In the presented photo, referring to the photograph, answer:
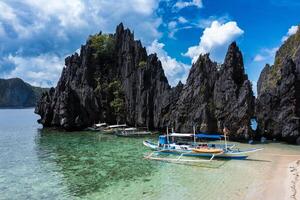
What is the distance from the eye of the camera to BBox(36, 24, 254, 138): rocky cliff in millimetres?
66688

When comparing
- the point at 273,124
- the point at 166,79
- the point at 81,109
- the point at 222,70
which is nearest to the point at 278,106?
the point at 273,124

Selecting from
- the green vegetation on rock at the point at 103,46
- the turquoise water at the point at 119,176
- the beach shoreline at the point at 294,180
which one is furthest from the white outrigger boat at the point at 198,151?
the green vegetation on rock at the point at 103,46

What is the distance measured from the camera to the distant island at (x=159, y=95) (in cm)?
6481

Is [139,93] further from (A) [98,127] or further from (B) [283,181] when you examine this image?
(B) [283,181]

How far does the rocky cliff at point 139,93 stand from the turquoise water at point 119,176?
15828mm

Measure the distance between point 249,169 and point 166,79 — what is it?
187 ft

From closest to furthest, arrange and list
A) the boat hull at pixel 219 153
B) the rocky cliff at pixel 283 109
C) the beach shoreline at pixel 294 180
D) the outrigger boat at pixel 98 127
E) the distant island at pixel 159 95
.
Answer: the beach shoreline at pixel 294 180, the boat hull at pixel 219 153, the rocky cliff at pixel 283 109, the distant island at pixel 159 95, the outrigger boat at pixel 98 127

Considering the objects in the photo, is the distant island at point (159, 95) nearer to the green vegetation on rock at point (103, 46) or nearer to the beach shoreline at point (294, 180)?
the green vegetation on rock at point (103, 46)

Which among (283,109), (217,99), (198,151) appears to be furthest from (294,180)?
(217,99)

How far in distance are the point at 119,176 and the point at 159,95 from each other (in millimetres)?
54157

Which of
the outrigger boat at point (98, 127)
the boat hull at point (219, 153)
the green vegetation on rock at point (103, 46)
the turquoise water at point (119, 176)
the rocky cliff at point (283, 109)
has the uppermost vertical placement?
the green vegetation on rock at point (103, 46)

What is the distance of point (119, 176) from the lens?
119 ft

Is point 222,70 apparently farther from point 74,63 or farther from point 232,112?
point 74,63

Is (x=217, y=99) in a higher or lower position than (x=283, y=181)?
higher
